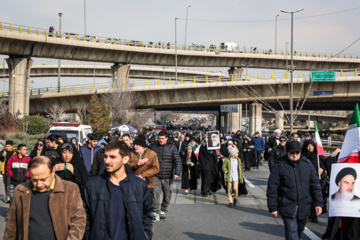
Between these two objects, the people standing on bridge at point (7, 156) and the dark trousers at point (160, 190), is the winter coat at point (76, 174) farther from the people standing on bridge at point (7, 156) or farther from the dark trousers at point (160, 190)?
the people standing on bridge at point (7, 156)

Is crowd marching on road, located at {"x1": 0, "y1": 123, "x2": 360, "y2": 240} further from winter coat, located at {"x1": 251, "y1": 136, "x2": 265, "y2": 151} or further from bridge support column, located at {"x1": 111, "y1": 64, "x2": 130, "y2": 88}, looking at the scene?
bridge support column, located at {"x1": 111, "y1": 64, "x2": 130, "y2": 88}

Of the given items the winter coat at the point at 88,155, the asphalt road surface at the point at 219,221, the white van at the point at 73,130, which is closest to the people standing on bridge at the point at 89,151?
the winter coat at the point at 88,155

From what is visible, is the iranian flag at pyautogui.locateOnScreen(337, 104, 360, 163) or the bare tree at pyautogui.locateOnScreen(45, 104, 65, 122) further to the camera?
the bare tree at pyautogui.locateOnScreen(45, 104, 65, 122)

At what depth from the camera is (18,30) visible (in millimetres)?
38688

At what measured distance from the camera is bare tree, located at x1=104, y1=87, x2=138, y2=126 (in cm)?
4619

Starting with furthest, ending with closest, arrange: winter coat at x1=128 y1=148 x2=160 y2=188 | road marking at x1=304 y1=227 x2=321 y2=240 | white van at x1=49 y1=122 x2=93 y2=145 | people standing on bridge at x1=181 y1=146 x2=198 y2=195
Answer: white van at x1=49 y1=122 x2=93 y2=145
people standing on bridge at x1=181 y1=146 x2=198 y2=195
winter coat at x1=128 y1=148 x2=160 y2=188
road marking at x1=304 y1=227 x2=321 y2=240

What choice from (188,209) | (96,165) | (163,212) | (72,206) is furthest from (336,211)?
(188,209)

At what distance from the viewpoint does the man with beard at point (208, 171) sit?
40.3 feet

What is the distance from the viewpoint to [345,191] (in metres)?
4.87

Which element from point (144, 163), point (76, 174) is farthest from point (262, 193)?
point (76, 174)

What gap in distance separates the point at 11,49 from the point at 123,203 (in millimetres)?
38711

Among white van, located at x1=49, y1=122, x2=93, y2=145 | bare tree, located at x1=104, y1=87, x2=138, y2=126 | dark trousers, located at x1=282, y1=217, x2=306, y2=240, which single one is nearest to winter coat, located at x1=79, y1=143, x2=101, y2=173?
dark trousers, located at x1=282, y1=217, x2=306, y2=240

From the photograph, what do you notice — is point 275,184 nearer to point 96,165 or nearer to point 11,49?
point 96,165

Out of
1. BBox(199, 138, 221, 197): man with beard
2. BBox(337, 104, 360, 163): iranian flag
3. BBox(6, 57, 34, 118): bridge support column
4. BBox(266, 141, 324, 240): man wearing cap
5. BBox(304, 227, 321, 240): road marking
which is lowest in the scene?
BBox(304, 227, 321, 240): road marking
